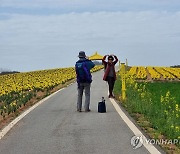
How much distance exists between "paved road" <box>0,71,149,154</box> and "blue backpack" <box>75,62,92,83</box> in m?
1.19

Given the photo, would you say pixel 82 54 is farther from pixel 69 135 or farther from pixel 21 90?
pixel 21 90

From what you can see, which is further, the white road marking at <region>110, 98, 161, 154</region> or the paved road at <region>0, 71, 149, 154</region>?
the paved road at <region>0, 71, 149, 154</region>

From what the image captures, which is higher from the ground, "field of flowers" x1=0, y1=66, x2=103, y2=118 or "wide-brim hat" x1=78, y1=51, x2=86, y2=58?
"wide-brim hat" x1=78, y1=51, x2=86, y2=58

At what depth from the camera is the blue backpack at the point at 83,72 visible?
16078 millimetres

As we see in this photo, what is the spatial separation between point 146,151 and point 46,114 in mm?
6797

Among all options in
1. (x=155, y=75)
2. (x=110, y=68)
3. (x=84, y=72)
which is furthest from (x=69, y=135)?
(x=155, y=75)

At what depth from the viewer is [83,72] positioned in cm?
1622

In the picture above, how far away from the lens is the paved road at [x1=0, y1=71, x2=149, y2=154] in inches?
369

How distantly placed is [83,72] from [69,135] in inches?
213

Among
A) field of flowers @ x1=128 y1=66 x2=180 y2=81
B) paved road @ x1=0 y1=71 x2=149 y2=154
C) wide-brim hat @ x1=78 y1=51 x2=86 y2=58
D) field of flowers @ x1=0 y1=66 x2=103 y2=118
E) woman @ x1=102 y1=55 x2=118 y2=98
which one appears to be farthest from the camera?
field of flowers @ x1=128 y1=66 x2=180 y2=81

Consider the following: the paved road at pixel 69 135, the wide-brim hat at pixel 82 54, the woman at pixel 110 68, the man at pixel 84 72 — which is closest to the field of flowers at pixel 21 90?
the man at pixel 84 72

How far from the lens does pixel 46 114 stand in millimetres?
15375

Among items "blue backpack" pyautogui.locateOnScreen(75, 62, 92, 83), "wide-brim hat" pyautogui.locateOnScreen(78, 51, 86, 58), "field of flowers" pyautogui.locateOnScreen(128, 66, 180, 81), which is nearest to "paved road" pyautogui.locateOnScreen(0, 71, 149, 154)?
"blue backpack" pyautogui.locateOnScreen(75, 62, 92, 83)

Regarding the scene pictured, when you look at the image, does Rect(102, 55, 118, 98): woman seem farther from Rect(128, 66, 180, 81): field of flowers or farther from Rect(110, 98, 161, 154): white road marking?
Rect(128, 66, 180, 81): field of flowers
